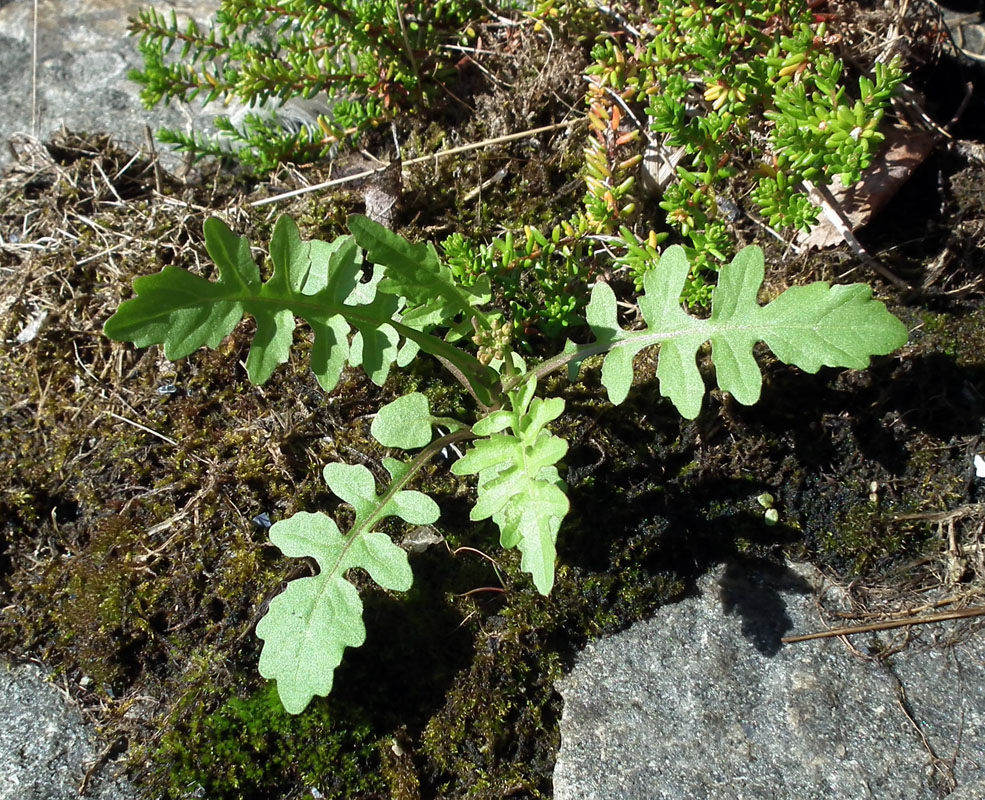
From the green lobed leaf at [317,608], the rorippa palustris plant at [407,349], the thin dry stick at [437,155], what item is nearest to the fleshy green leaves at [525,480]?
the rorippa palustris plant at [407,349]

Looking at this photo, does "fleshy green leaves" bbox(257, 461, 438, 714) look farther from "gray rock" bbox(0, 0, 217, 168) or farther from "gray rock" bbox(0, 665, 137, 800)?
"gray rock" bbox(0, 0, 217, 168)

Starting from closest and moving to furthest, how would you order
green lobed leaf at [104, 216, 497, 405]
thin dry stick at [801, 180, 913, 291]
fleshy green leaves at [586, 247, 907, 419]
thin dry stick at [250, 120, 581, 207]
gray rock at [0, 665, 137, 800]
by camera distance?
green lobed leaf at [104, 216, 497, 405] → fleshy green leaves at [586, 247, 907, 419] → gray rock at [0, 665, 137, 800] → thin dry stick at [801, 180, 913, 291] → thin dry stick at [250, 120, 581, 207]

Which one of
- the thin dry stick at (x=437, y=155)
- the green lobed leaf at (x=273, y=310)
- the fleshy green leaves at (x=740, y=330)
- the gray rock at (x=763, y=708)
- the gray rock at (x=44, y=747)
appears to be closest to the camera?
the green lobed leaf at (x=273, y=310)

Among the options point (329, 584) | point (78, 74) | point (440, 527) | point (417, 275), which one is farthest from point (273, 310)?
point (78, 74)

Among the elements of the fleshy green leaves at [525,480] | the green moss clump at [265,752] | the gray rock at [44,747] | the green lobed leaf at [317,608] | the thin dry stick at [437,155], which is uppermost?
the thin dry stick at [437,155]

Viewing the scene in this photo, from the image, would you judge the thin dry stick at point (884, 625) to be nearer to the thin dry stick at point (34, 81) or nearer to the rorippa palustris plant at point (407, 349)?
the rorippa palustris plant at point (407, 349)

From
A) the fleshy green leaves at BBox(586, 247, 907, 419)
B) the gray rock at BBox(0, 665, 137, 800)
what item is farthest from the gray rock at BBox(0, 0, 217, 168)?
the fleshy green leaves at BBox(586, 247, 907, 419)

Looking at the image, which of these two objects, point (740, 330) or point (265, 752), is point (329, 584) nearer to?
point (265, 752)
